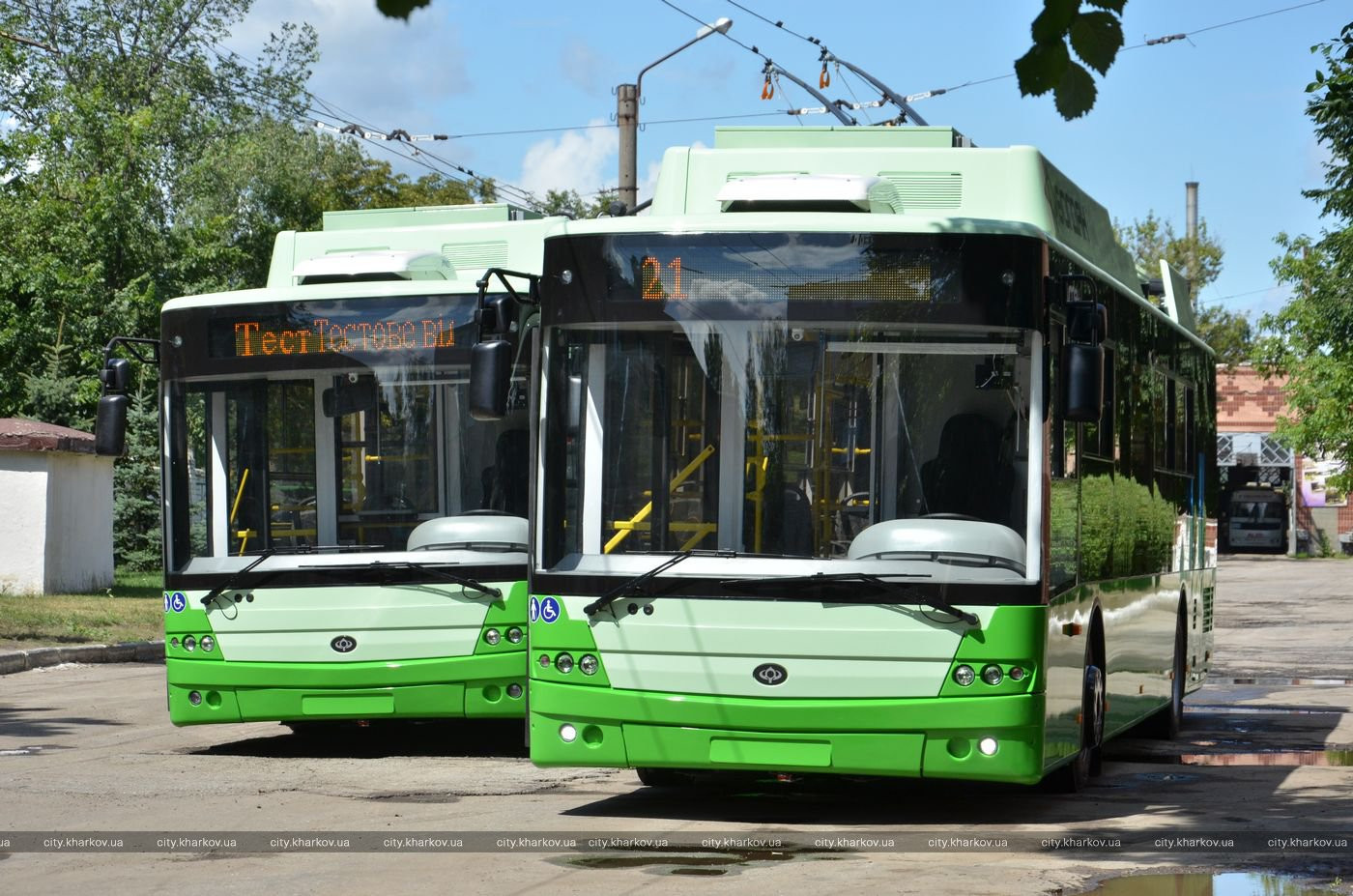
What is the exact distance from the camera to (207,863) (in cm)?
830

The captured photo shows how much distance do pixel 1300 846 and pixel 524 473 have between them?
551cm

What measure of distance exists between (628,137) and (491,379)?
53.2 feet

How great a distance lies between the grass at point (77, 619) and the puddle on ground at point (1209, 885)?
15.2 m

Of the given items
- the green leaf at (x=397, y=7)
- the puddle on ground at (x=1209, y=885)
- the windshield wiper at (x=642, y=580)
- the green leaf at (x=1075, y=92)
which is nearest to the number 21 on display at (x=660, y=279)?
the windshield wiper at (x=642, y=580)

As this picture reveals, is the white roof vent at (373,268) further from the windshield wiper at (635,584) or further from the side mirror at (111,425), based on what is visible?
the windshield wiper at (635,584)

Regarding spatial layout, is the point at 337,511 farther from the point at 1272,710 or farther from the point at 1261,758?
the point at 1272,710

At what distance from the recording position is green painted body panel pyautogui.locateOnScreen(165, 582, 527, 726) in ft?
40.1

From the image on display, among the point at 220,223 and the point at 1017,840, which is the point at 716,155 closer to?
the point at 1017,840

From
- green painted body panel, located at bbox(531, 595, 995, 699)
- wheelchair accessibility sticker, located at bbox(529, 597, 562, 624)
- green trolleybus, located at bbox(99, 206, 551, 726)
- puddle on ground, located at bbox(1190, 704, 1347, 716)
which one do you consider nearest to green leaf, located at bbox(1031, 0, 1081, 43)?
green painted body panel, located at bbox(531, 595, 995, 699)

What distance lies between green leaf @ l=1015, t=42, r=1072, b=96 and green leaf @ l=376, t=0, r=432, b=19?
1.67 m

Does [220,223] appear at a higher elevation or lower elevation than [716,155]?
higher

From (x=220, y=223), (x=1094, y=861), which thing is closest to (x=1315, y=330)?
(x=220, y=223)

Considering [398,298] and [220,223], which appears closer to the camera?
[398,298]

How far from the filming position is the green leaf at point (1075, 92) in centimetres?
562
